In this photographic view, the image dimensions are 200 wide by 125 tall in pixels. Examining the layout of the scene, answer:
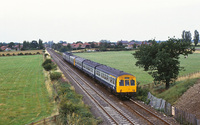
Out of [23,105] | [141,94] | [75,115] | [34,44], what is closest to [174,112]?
[141,94]

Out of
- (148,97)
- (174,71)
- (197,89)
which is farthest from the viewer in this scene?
(174,71)

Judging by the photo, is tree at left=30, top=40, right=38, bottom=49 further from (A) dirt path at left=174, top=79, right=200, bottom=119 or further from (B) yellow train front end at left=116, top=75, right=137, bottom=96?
(A) dirt path at left=174, top=79, right=200, bottom=119

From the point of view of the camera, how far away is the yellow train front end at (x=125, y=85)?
20.5m

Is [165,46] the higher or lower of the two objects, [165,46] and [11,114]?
the higher

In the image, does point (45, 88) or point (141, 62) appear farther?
point (45, 88)

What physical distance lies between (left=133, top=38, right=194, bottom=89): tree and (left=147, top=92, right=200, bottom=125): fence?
4853mm

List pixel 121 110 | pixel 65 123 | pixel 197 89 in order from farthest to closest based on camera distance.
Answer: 1. pixel 197 89
2. pixel 121 110
3. pixel 65 123

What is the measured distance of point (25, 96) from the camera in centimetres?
2438

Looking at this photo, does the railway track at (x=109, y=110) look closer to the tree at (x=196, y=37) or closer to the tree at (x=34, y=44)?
the tree at (x=196, y=37)

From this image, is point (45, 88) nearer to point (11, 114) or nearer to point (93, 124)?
point (11, 114)

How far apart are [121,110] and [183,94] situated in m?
7.03

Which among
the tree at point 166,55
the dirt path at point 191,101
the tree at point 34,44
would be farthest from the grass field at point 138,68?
the tree at point 34,44

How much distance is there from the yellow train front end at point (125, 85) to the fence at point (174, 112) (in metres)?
2.14

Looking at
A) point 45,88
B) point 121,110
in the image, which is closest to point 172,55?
point 121,110
